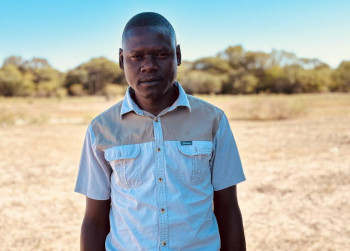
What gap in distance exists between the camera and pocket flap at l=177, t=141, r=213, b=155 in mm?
1206

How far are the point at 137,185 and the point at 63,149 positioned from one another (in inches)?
285

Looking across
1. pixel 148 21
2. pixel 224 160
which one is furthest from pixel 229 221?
pixel 148 21

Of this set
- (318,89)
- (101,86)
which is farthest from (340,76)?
(101,86)

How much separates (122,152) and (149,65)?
333 mm

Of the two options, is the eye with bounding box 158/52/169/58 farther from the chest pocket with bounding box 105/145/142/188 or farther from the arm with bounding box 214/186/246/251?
the arm with bounding box 214/186/246/251

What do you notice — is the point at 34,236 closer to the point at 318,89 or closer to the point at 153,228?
the point at 153,228

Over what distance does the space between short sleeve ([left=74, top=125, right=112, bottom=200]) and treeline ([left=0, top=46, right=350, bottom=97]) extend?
110 ft

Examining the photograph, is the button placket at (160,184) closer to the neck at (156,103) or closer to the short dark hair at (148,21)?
the neck at (156,103)

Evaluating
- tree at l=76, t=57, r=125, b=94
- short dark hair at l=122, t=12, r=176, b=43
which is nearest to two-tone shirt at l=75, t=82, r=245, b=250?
short dark hair at l=122, t=12, r=176, b=43

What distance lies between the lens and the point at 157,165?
1202mm

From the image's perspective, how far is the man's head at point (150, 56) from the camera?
1.19 metres

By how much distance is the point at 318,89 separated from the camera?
39250 millimetres

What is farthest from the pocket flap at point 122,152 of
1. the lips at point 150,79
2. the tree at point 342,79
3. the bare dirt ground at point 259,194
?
the tree at point 342,79

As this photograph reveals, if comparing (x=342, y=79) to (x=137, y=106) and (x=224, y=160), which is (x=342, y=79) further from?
(x=137, y=106)
